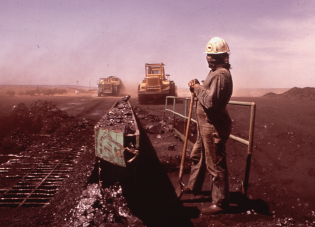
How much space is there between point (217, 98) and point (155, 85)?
14438 mm

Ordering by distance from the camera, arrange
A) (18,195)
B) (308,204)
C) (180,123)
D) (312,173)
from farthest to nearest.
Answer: (180,123) → (312,173) → (18,195) → (308,204)

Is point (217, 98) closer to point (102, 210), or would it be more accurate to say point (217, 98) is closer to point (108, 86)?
point (102, 210)

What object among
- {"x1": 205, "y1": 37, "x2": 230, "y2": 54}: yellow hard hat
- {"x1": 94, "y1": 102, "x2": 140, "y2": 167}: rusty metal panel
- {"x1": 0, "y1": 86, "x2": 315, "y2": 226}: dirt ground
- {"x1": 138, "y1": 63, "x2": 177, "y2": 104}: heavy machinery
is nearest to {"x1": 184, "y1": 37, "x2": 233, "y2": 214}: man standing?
{"x1": 205, "y1": 37, "x2": 230, "y2": 54}: yellow hard hat

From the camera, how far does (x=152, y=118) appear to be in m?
9.43

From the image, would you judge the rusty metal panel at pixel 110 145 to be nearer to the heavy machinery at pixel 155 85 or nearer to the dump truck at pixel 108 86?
the heavy machinery at pixel 155 85

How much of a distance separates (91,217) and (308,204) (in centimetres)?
287

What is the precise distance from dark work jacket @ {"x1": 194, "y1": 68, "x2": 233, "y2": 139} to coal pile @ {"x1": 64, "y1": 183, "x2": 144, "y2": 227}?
1.42 meters

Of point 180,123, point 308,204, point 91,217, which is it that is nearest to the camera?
point 91,217

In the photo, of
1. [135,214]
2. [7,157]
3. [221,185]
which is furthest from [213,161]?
[7,157]

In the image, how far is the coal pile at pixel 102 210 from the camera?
2.35 m

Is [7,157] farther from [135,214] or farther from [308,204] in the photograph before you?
[308,204]

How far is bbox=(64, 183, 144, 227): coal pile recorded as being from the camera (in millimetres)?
2350

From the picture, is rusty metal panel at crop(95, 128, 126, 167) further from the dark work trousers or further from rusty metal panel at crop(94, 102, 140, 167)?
the dark work trousers

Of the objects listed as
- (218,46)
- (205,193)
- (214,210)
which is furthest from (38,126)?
(218,46)
